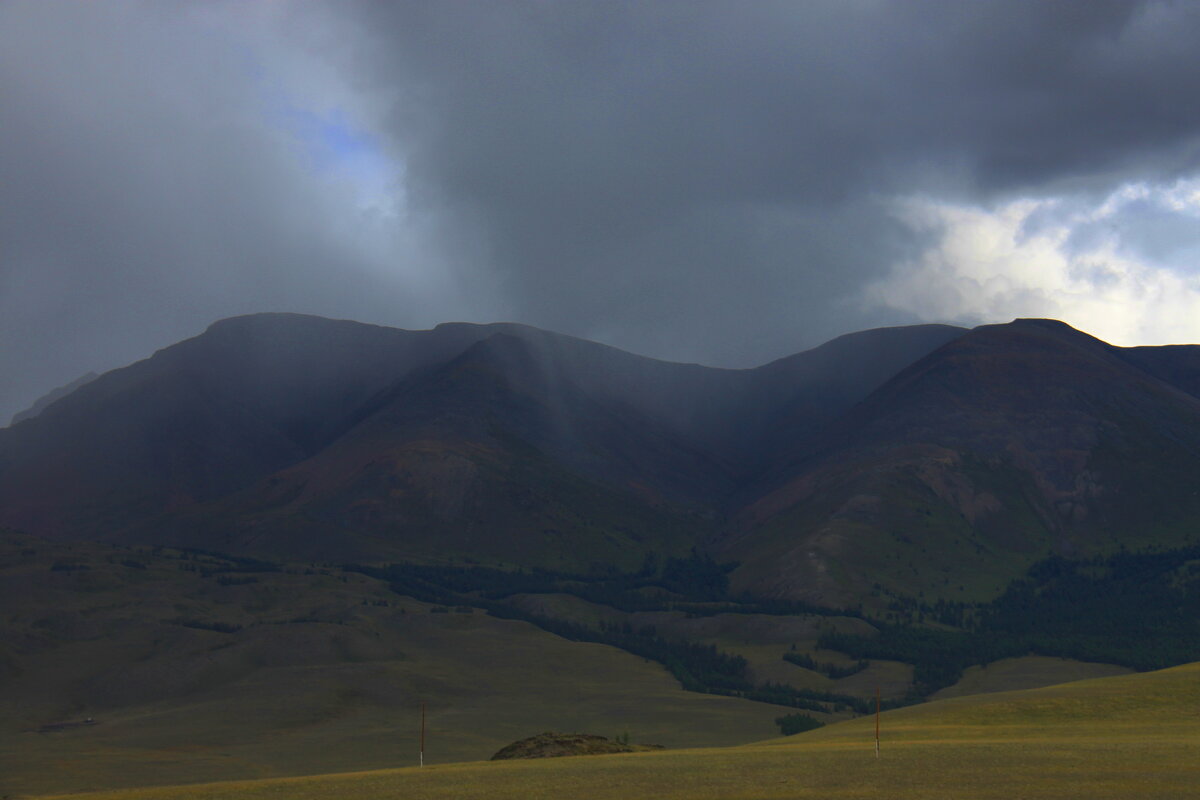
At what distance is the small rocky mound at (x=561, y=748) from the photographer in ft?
183

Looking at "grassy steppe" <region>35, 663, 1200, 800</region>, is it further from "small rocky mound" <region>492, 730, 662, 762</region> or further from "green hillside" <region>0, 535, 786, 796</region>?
"green hillside" <region>0, 535, 786, 796</region>

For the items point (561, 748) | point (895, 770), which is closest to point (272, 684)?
point (561, 748)

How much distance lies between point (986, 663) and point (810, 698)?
3970 centimetres

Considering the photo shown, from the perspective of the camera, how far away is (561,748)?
56.3 metres

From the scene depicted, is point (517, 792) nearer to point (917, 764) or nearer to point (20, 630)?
point (917, 764)

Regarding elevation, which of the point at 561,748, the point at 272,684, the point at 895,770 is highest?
the point at 272,684

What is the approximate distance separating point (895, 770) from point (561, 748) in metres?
21.0

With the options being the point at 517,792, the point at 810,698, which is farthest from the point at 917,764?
the point at 810,698

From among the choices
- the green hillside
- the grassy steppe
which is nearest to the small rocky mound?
the grassy steppe

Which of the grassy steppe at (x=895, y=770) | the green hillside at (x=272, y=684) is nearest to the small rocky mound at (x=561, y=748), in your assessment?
the grassy steppe at (x=895, y=770)

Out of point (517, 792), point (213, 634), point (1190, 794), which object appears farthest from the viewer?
point (213, 634)

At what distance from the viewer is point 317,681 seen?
13175 cm

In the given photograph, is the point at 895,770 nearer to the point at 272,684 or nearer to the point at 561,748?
the point at 561,748

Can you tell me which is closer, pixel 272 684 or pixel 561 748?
pixel 561 748
